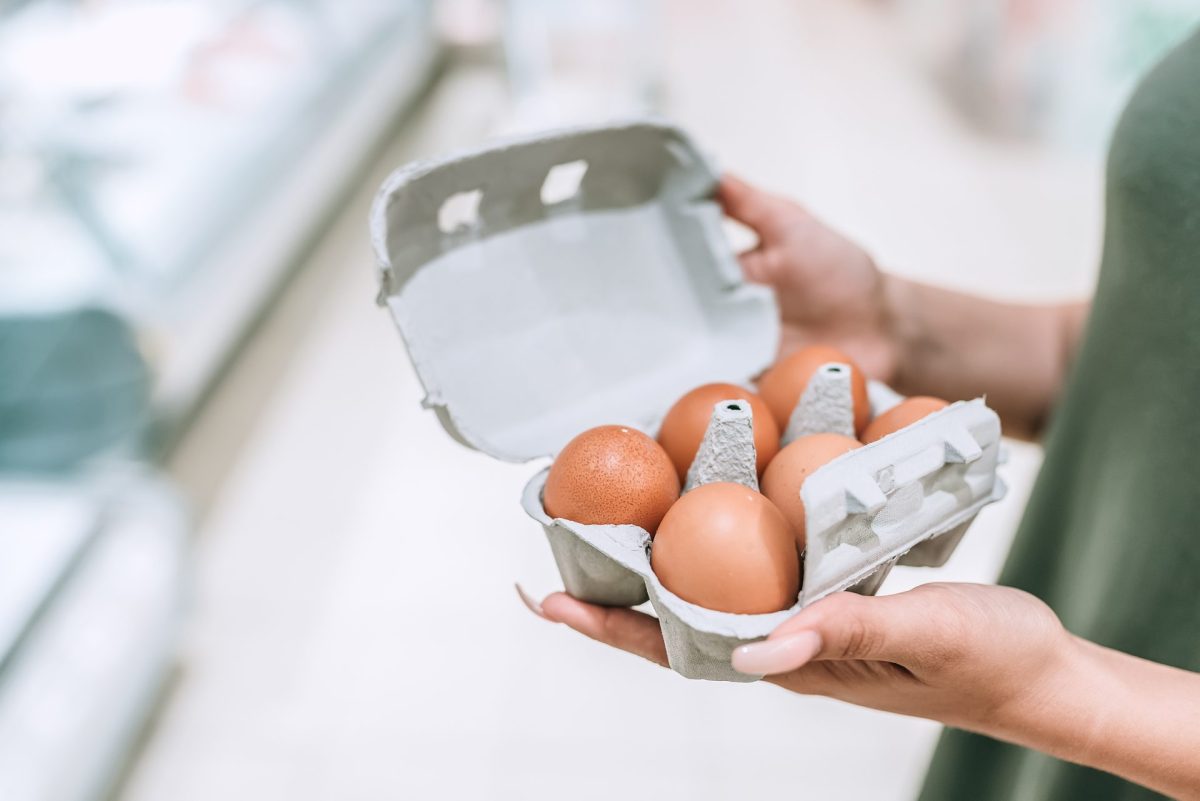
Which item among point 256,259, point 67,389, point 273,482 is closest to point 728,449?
point 67,389

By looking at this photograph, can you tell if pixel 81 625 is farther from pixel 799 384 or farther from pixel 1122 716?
pixel 1122 716

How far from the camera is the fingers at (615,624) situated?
65 centimetres

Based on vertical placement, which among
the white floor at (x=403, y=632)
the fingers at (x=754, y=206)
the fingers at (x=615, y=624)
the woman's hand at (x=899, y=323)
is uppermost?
the fingers at (x=754, y=206)

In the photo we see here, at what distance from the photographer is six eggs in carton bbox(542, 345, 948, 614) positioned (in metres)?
0.56

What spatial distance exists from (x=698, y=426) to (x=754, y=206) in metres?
0.30

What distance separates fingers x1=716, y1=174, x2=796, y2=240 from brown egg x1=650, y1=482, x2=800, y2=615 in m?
0.39

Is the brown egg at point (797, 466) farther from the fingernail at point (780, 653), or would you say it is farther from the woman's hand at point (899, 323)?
the woman's hand at point (899, 323)

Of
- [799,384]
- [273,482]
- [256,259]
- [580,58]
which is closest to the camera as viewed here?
[799,384]

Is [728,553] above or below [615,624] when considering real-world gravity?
above

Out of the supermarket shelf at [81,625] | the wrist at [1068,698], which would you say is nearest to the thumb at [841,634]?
the wrist at [1068,698]

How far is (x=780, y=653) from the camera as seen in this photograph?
1.62ft

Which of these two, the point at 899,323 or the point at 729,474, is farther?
the point at 899,323

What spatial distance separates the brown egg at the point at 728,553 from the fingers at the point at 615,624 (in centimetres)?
8

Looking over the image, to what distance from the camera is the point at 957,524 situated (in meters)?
0.65
